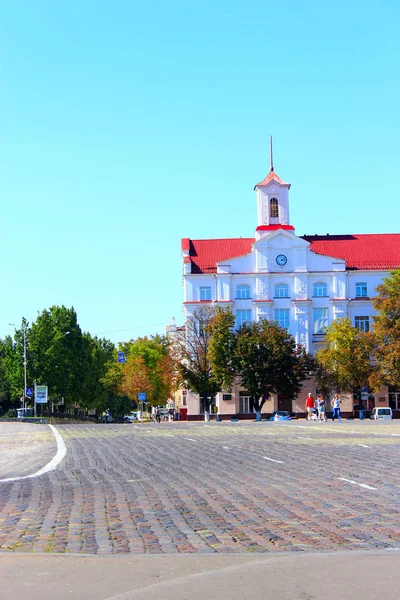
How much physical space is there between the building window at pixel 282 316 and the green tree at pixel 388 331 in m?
16.1

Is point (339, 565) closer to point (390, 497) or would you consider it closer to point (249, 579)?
point (249, 579)

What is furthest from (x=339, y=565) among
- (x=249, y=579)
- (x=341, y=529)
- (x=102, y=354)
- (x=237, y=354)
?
(x=102, y=354)

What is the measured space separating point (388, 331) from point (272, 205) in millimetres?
25761

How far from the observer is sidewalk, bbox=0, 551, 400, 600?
6672 mm

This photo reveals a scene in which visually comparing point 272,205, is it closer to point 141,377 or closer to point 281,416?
point 281,416

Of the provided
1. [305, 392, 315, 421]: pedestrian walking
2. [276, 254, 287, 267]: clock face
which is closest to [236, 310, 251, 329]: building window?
[276, 254, 287, 267]: clock face

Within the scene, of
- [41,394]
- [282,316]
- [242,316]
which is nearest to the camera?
[41,394]

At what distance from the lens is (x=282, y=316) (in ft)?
321

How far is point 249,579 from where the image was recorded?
7184 millimetres

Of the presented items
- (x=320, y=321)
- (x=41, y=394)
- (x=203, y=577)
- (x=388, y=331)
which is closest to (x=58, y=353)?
(x=41, y=394)

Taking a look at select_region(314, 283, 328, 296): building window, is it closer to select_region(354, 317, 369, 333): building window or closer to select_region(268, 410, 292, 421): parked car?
select_region(354, 317, 369, 333): building window

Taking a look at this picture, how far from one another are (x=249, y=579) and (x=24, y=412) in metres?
81.4

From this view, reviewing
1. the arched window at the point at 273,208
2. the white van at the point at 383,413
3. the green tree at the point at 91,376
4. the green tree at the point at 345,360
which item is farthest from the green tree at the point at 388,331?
the green tree at the point at 91,376

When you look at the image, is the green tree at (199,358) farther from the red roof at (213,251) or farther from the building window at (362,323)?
the building window at (362,323)
